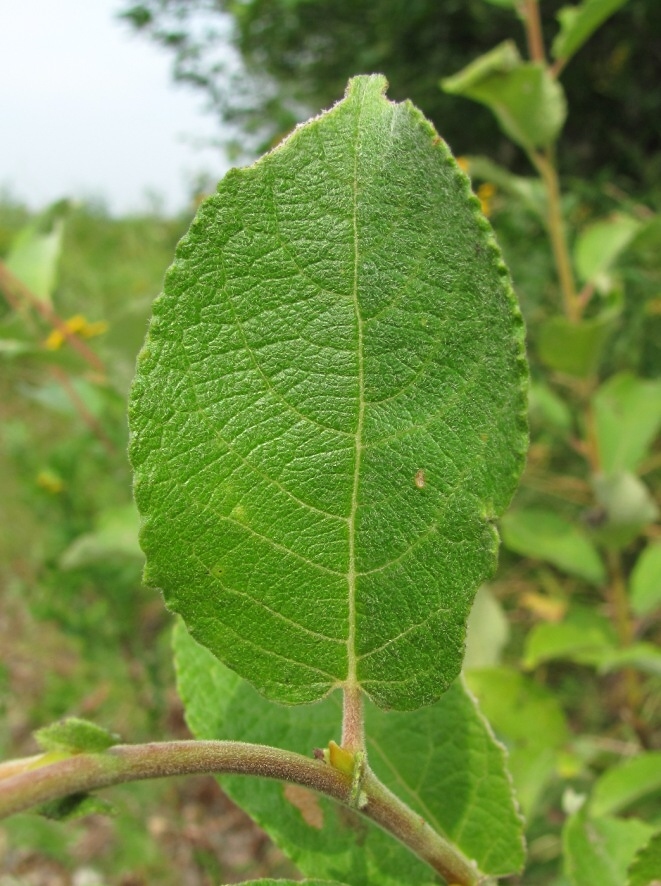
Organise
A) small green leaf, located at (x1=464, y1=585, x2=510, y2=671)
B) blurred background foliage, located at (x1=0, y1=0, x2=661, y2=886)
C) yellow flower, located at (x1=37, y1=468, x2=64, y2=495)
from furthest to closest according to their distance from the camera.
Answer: yellow flower, located at (x1=37, y1=468, x2=64, y2=495) → blurred background foliage, located at (x1=0, y1=0, x2=661, y2=886) → small green leaf, located at (x1=464, y1=585, x2=510, y2=671)

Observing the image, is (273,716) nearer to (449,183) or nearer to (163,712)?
(449,183)

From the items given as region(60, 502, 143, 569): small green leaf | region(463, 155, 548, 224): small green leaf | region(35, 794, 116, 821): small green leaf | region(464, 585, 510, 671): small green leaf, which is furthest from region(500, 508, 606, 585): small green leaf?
region(35, 794, 116, 821): small green leaf

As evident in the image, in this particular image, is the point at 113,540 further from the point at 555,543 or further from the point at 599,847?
the point at 599,847

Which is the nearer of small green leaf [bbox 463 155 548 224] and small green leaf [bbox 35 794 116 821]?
small green leaf [bbox 35 794 116 821]

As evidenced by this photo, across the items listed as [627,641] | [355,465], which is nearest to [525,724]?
[627,641]

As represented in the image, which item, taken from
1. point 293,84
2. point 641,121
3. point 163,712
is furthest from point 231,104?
point 163,712

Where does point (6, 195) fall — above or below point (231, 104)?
above

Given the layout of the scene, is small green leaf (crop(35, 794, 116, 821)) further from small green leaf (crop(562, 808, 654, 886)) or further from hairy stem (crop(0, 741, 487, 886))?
small green leaf (crop(562, 808, 654, 886))
